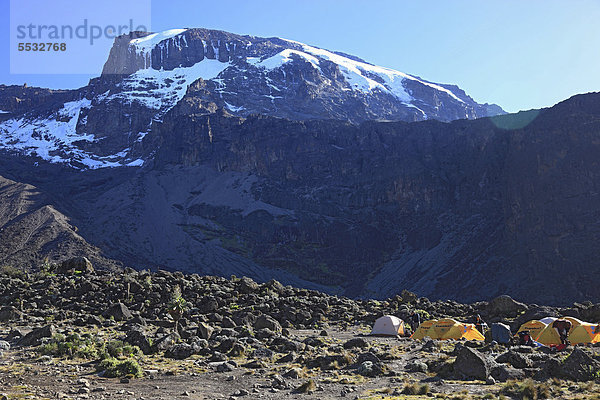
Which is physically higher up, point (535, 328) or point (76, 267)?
point (76, 267)

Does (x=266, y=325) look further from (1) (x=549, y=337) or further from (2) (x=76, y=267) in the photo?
(2) (x=76, y=267)

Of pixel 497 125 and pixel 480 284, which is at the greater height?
pixel 497 125

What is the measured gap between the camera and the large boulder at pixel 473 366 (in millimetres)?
21203

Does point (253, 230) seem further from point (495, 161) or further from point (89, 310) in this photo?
point (89, 310)

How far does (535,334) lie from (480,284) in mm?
93439

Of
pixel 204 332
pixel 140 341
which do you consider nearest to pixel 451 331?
pixel 204 332

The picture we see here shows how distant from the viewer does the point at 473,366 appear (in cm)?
2152

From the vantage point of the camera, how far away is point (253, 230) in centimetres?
17712

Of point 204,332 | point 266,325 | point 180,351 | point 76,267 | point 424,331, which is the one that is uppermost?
point 76,267

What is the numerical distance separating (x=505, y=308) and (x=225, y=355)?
3081 cm

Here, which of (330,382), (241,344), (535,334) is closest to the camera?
(330,382)

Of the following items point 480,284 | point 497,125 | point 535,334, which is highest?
point 497,125

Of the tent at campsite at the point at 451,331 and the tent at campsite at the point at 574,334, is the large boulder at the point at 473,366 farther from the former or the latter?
the tent at campsite at the point at 451,331

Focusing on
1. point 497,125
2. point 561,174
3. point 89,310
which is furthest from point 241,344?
point 497,125
